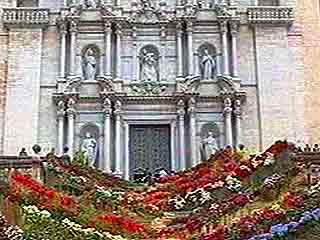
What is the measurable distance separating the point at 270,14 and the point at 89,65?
6.85 metres

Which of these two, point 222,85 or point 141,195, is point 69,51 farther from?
point 141,195

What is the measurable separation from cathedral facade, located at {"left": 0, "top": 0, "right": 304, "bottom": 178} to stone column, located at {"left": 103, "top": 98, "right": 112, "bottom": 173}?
4 centimetres

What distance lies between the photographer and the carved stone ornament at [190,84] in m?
32.0

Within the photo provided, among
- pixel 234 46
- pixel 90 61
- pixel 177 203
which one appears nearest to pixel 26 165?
pixel 177 203

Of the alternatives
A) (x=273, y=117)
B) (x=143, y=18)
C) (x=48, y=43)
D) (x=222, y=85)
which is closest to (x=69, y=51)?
(x=48, y=43)

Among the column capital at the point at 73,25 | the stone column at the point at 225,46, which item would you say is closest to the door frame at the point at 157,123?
the stone column at the point at 225,46

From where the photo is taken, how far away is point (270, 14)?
1321 inches

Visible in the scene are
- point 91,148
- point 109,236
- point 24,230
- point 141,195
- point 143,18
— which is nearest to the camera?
point 24,230

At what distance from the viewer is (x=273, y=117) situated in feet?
105

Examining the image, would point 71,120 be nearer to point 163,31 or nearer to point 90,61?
point 90,61

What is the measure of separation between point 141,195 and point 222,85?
10.1 meters

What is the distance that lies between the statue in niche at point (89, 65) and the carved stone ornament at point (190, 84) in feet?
10.6

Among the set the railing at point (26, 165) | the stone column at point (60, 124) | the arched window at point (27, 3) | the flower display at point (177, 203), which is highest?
the arched window at point (27, 3)

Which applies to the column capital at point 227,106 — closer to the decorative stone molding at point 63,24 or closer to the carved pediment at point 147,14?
the carved pediment at point 147,14
